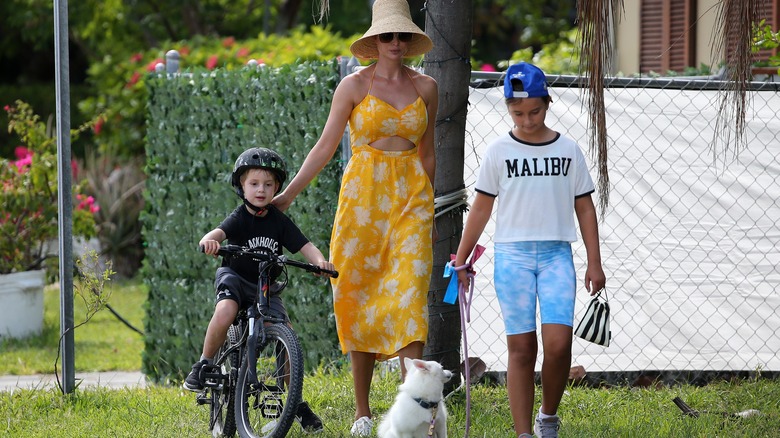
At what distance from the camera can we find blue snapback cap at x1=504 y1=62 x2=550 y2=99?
4480 mm

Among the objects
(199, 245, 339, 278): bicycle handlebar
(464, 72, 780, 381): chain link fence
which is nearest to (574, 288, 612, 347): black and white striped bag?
(199, 245, 339, 278): bicycle handlebar

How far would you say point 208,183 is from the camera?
8156mm

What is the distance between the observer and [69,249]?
19.9 ft

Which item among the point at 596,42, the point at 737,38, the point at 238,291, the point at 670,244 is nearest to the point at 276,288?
the point at 238,291

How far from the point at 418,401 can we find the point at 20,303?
23.7 ft

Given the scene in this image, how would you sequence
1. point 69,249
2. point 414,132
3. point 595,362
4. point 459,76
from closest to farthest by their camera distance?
point 414,132 → point 459,76 → point 69,249 → point 595,362

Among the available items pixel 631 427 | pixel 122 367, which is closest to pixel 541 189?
pixel 631 427

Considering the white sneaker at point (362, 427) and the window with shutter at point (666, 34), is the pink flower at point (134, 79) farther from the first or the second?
the white sneaker at point (362, 427)

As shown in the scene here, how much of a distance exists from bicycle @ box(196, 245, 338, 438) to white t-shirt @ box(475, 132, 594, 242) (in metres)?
0.84

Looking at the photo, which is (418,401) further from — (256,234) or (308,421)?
(256,234)

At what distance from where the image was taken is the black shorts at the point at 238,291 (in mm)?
4910

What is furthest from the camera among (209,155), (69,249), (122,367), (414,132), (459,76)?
(122,367)

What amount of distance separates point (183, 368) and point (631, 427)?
4.29 metres

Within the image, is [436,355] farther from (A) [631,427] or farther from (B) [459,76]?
(B) [459,76]
